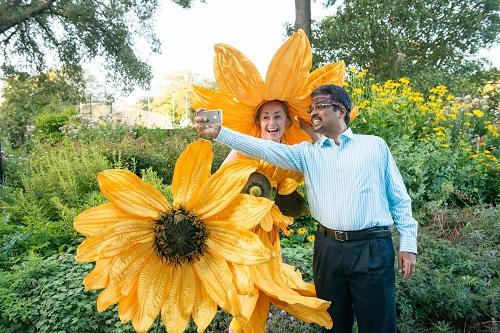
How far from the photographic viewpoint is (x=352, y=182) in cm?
200

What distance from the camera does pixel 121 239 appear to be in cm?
117

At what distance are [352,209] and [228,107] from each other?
2.26ft

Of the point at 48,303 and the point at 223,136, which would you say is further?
the point at 48,303

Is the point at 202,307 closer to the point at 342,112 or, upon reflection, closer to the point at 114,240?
the point at 114,240

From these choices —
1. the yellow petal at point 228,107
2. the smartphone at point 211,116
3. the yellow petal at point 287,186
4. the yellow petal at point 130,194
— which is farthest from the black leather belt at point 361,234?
the yellow petal at point 130,194

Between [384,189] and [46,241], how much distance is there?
2943mm

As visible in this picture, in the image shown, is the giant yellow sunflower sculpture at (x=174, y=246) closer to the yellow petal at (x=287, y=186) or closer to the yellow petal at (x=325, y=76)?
the yellow petal at (x=287, y=186)

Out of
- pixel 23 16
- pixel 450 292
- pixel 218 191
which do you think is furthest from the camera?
pixel 23 16

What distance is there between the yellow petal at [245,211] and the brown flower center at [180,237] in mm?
49

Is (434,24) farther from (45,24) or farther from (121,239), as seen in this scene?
(121,239)

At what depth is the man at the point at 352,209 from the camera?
1988 millimetres

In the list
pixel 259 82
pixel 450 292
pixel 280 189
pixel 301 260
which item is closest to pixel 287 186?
pixel 280 189

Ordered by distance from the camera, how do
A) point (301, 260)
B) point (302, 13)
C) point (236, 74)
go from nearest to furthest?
1. point (236, 74)
2. point (301, 260)
3. point (302, 13)

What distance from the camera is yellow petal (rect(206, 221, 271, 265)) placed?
46.9 inches
